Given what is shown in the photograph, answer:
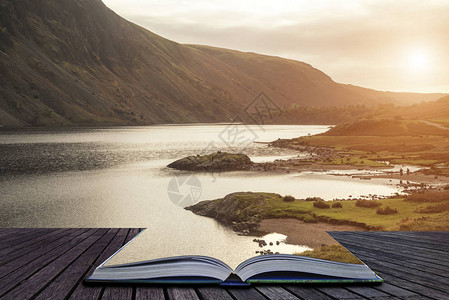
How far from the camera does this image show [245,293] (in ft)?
17.6

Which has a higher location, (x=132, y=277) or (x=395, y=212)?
(x=132, y=277)

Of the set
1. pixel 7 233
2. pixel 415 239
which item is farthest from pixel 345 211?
pixel 7 233

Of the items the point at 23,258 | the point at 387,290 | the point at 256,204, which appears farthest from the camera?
the point at 256,204

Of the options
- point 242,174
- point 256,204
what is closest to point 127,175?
point 242,174

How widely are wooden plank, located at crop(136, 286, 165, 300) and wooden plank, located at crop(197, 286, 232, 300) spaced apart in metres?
0.53

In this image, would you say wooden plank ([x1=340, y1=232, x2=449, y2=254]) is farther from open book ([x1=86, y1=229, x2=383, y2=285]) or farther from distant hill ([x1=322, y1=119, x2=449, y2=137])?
distant hill ([x1=322, y1=119, x2=449, y2=137])

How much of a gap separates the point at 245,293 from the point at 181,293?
34.5 inches

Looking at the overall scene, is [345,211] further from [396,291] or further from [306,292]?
[306,292]

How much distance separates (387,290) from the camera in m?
5.50

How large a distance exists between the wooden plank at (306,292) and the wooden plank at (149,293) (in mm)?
1764

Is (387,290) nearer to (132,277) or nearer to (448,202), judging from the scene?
(132,277)

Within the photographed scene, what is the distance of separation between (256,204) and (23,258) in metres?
32.1

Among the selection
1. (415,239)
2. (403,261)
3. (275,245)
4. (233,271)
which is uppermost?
(233,271)

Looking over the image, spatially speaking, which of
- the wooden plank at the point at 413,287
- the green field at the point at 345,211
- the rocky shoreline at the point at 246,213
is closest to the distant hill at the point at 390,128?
the green field at the point at 345,211
